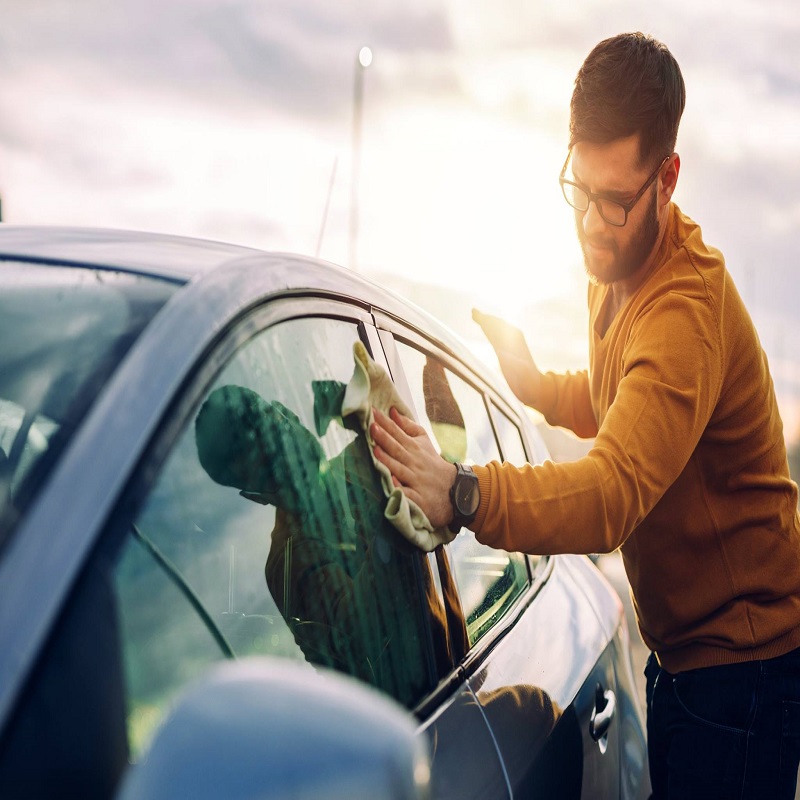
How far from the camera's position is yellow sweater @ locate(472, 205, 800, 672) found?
1.84 meters

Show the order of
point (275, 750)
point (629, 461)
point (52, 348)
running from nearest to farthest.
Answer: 1. point (275, 750)
2. point (52, 348)
3. point (629, 461)

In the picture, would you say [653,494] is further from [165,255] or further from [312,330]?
[165,255]

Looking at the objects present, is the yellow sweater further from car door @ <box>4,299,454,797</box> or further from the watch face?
car door @ <box>4,299,454,797</box>

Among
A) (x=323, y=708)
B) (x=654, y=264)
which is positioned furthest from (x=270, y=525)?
(x=654, y=264)

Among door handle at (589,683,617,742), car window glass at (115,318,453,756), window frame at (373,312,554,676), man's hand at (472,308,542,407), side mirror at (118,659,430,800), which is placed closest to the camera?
side mirror at (118,659,430,800)

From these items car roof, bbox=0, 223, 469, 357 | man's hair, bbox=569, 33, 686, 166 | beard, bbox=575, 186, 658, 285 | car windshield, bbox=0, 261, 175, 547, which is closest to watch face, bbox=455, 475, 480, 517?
car roof, bbox=0, 223, 469, 357

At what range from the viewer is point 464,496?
1.68m

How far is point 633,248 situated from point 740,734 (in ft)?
3.75

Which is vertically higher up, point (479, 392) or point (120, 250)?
point (120, 250)

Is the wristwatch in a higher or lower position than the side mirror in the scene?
lower

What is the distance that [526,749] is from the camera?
68.1 inches

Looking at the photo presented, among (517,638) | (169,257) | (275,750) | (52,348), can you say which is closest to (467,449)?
(517,638)

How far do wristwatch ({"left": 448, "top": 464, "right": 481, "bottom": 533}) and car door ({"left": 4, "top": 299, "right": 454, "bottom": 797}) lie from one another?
111mm

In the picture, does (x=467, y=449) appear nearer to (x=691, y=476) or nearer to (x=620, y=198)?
(x=691, y=476)
